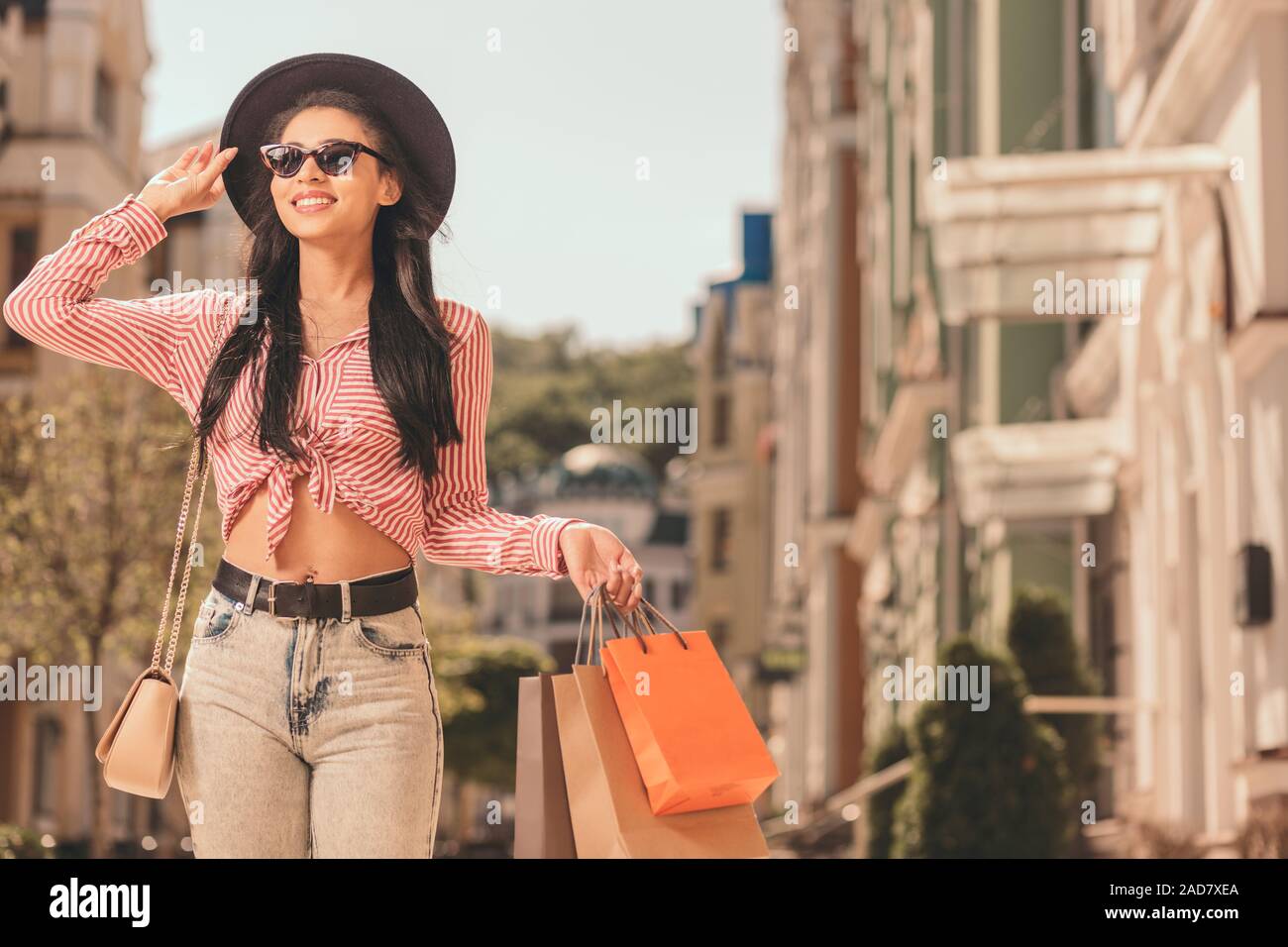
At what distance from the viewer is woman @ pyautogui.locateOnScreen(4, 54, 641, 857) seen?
3072mm

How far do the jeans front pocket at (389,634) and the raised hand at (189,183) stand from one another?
836 millimetres

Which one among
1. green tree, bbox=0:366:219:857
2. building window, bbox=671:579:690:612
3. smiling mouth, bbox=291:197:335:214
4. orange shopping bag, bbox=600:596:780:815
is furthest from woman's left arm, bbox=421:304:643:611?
building window, bbox=671:579:690:612

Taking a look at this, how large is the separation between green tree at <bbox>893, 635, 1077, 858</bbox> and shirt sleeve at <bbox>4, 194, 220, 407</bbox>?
9690 millimetres

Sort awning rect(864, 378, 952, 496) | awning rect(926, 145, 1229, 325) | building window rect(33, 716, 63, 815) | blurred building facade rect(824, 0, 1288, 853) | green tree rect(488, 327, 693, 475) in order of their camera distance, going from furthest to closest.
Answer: green tree rect(488, 327, 693, 475), building window rect(33, 716, 63, 815), awning rect(864, 378, 952, 496), awning rect(926, 145, 1229, 325), blurred building facade rect(824, 0, 1288, 853)

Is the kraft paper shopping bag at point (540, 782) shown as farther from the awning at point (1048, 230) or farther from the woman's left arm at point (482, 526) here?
the awning at point (1048, 230)

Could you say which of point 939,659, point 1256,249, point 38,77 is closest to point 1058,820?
point 939,659

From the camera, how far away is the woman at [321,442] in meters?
3.07

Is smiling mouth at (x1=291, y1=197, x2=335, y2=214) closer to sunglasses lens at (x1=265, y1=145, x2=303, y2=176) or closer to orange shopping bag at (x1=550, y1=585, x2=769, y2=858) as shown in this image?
sunglasses lens at (x1=265, y1=145, x2=303, y2=176)

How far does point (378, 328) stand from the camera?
329cm

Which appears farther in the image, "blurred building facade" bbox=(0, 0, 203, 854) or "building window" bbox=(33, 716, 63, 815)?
"building window" bbox=(33, 716, 63, 815)

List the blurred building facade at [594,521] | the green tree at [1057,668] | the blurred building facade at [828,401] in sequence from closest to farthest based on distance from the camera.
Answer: the green tree at [1057,668] < the blurred building facade at [828,401] < the blurred building facade at [594,521]

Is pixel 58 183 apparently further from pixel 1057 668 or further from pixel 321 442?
pixel 321 442

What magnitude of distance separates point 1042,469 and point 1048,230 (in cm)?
220

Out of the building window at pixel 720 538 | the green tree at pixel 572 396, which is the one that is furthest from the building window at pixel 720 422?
the green tree at pixel 572 396
